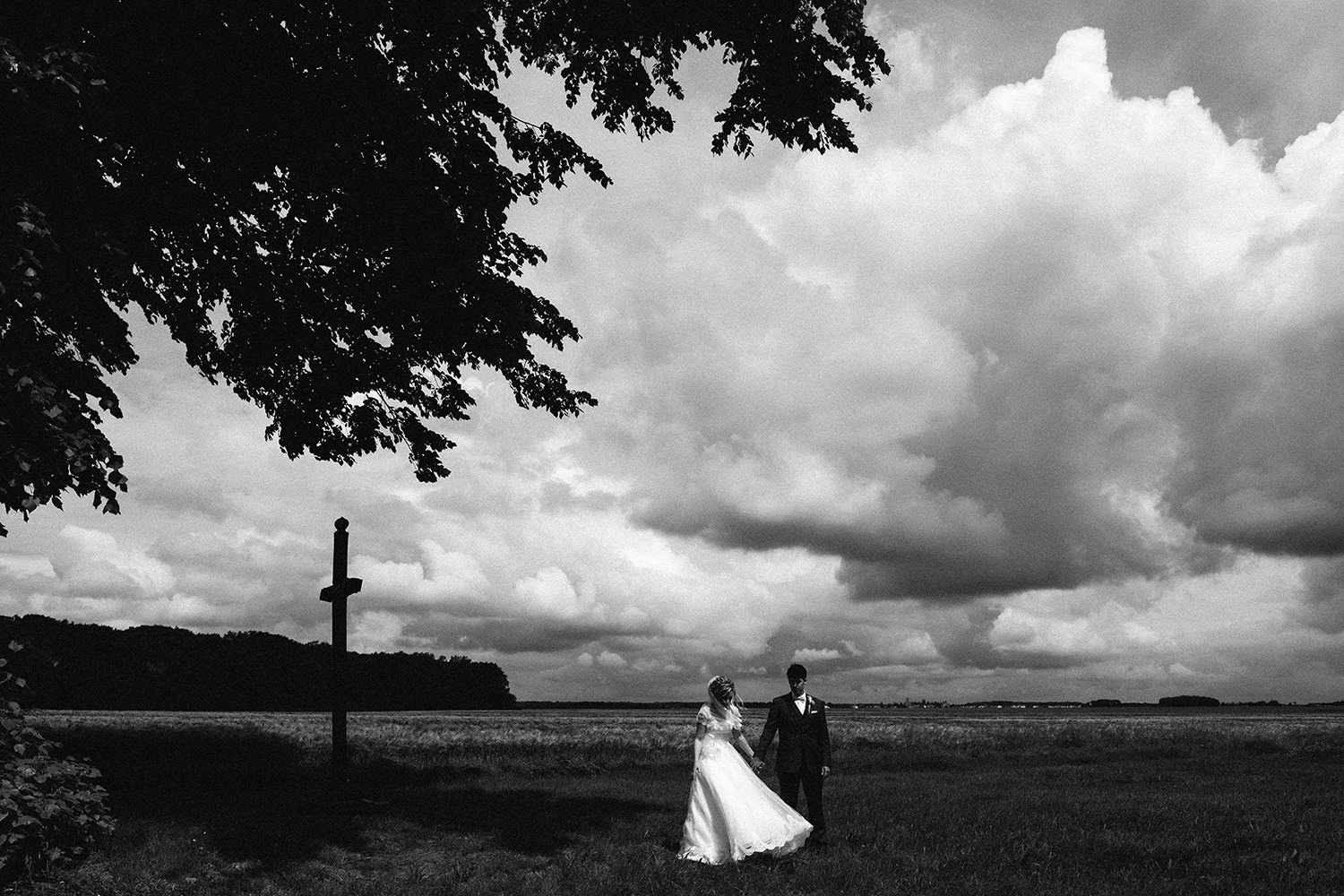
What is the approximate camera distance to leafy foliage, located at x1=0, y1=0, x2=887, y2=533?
9.86 m

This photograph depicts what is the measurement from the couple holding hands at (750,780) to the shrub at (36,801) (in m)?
6.49

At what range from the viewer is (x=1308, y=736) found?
40125 mm

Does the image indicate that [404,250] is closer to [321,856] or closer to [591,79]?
[591,79]

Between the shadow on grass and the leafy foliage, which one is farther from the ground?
the leafy foliage

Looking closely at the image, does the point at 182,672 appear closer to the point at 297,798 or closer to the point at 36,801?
the point at 297,798

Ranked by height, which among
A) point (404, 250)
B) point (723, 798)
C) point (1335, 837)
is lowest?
point (1335, 837)

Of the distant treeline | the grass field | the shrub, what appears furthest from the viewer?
the distant treeline

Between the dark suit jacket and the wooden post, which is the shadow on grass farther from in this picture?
the dark suit jacket

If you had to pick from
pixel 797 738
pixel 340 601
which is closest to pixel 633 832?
pixel 797 738

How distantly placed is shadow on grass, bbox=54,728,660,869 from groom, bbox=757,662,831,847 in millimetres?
2948

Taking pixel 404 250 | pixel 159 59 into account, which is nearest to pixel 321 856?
pixel 404 250

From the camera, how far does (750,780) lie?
11.8 metres

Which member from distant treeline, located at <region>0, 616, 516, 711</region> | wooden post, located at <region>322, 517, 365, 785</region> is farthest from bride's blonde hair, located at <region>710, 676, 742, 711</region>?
distant treeline, located at <region>0, 616, 516, 711</region>

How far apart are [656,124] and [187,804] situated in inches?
504
